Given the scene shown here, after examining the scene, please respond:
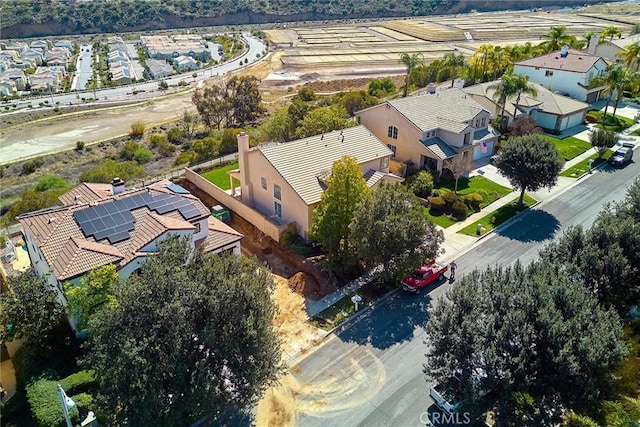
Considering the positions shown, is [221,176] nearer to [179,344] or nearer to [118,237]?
[118,237]

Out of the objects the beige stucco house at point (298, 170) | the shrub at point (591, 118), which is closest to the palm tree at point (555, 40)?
the shrub at point (591, 118)

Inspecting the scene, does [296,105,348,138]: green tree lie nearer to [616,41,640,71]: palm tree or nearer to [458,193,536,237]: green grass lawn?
[458,193,536,237]: green grass lawn

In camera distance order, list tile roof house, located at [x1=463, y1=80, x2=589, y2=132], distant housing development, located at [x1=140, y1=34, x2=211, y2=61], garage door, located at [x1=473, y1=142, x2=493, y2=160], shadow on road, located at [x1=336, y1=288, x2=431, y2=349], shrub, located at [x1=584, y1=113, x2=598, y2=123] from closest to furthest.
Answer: shadow on road, located at [x1=336, y1=288, x2=431, y2=349] → garage door, located at [x1=473, y1=142, x2=493, y2=160] → tile roof house, located at [x1=463, y1=80, x2=589, y2=132] → shrub, located at [x1=584, y1=113, x2=598, y2=123] → distant housing development, located at [x1=140, y1=34, x2=211, y2=61]

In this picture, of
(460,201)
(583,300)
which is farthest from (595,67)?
(583,300)

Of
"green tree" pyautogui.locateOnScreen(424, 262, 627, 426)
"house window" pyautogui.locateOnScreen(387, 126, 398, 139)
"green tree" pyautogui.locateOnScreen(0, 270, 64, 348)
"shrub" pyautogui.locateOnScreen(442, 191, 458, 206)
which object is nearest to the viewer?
"green tree" pyautogui.locateOnScreen(424, 262, 627, 426)

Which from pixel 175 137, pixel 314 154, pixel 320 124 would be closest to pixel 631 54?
pixel 320 124

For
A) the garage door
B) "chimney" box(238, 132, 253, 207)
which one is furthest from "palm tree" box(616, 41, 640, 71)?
"chimney" box(238, 132, 253, 207)

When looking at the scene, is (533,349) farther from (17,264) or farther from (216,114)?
(216,114)
